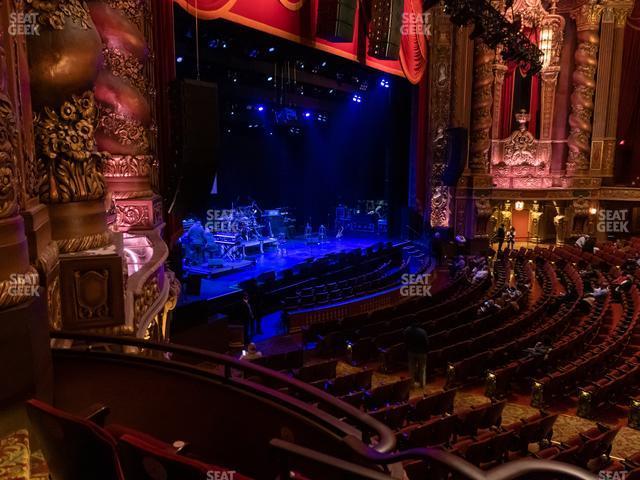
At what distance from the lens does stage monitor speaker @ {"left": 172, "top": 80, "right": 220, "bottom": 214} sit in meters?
5.80

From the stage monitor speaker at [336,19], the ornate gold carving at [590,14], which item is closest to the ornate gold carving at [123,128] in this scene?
the stage monitor speaker at [336,19]

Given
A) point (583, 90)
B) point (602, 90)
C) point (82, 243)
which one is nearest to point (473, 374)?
point (82, 243)

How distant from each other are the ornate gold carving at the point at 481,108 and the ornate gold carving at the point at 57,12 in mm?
16405

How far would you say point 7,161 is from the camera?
2.56 m

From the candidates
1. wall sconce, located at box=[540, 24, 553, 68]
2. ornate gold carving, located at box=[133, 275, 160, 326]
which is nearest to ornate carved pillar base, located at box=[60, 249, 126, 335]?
ornate gold carving, located at box=[133, 275, 160, 326]

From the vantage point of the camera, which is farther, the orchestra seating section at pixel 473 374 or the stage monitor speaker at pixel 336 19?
the stage monitor speaker at pixel 336 19

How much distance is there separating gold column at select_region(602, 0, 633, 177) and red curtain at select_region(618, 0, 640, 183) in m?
0.53

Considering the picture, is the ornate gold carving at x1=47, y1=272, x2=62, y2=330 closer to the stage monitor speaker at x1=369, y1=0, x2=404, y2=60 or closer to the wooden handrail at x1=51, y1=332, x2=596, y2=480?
the wooden handrail at x1=51, y1=332, x2=596, y2=480

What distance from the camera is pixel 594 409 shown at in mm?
6797

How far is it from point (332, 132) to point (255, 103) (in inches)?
175

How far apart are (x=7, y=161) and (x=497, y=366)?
7.29m

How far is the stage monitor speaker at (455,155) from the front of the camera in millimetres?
15531

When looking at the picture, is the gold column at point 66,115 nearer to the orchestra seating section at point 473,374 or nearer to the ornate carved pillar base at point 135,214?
the orchestra seating section at point 473,374

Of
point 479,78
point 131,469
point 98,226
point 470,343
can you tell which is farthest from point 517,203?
point 131,469
